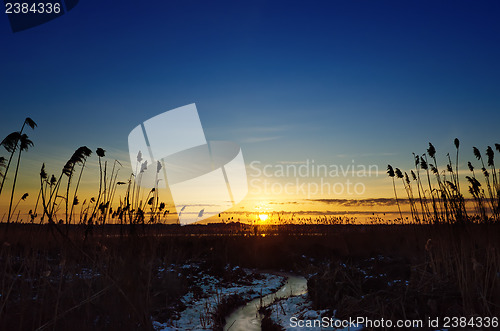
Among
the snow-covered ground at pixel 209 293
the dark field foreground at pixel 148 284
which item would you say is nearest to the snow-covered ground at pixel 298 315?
the dark field foreground at pixel 148 284

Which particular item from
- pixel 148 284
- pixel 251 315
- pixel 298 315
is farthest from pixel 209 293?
pixel 148 284

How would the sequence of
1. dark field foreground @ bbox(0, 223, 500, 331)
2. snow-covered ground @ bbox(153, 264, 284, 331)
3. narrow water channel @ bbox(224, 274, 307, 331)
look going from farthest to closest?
narrow water channel @ bbox(224, 274, 307, 331), snow-covered ground @ bbox(153, 264, 284, 331), dark field foreground @ bbox(0, 223, 500, 331)

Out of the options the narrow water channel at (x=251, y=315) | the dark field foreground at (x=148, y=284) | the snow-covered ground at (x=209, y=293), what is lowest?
the narrow water channel at (x=251, y=315)

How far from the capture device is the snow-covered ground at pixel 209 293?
891 cm

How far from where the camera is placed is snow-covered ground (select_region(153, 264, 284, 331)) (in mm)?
8906

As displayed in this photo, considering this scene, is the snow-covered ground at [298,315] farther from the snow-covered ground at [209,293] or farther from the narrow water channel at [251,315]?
the snow-covered ground at [209,293]

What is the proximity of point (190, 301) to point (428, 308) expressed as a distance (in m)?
6.41

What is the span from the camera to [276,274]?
57.8ft

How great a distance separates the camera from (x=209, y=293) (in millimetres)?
12289

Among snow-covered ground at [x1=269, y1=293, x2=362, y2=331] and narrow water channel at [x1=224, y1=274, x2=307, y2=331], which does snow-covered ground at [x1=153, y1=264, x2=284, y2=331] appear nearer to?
narrow water channel at [x1=224, y1=274, x2=307, y2=331]

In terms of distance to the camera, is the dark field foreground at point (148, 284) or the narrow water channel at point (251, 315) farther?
the narrow water channel at point (251, 315)

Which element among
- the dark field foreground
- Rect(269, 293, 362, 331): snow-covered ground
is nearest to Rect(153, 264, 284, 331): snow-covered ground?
the dark field foreground

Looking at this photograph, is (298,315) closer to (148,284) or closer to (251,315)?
(251,315)

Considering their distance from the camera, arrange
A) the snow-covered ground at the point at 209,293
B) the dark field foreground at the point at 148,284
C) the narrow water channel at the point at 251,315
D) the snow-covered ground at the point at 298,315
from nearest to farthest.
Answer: the dark field foreground at the point at 148,284
the snow-covered ground at the point at 298,315
the snow-covered ground at the point at 209,293
the narrow water channel at the point at 251,315
